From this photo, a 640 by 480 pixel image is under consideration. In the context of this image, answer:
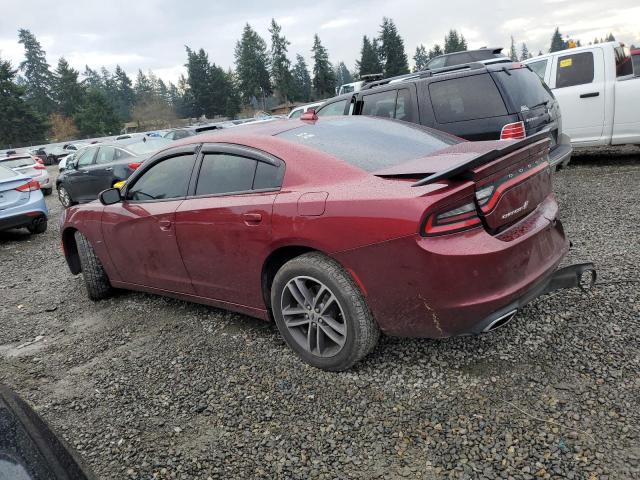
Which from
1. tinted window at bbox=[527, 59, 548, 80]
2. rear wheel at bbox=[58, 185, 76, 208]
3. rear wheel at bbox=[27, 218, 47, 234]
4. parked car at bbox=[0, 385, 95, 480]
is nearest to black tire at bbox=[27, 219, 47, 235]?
rear wheel at bbox=[27, 218, 47, 234]

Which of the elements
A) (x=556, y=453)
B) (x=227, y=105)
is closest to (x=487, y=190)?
(x=556, y=453)

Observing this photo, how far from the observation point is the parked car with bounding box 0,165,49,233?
788 cm

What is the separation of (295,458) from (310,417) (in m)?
0.29

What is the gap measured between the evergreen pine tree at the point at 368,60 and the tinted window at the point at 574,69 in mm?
70860

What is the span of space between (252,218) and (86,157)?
1052cm

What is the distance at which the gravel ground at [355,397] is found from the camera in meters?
2.18

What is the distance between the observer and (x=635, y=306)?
3162mm

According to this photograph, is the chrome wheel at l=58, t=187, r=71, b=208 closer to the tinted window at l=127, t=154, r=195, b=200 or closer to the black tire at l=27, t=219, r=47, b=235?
the black tire at l=27, t=219, r=47, b=235

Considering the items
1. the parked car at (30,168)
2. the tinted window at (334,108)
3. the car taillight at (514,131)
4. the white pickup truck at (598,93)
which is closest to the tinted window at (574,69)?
the white pickup truck at (598,93)

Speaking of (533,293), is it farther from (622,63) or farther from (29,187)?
(29,187)

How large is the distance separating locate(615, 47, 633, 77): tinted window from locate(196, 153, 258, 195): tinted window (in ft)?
22.9

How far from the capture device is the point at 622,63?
7633 mm

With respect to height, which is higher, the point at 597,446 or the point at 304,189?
the point at 304,189

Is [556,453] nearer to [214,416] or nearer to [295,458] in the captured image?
[295,458]
